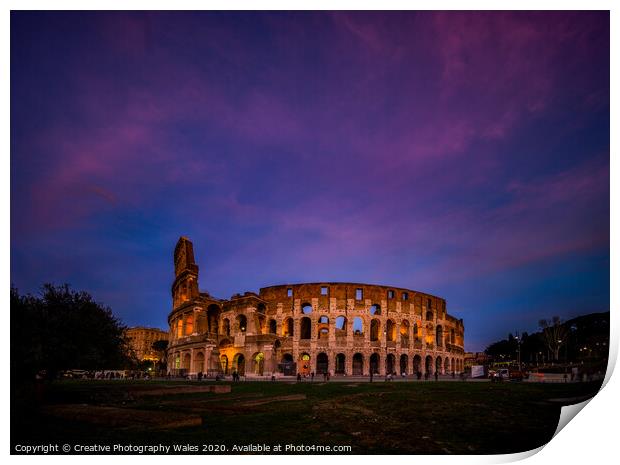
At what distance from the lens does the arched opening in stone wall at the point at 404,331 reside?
54.3 metres

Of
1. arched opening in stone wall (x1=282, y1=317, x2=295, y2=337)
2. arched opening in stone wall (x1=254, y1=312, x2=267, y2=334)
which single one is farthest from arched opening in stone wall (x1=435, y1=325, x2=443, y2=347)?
arched opening in stone wall (x1=254, y1=312, x2=267, y2=334)

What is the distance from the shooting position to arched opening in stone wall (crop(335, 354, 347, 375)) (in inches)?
2073

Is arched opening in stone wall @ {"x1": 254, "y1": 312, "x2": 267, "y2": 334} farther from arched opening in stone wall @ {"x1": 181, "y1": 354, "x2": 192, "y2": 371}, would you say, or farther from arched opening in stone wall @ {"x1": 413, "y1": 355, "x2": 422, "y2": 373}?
arched opening in stone wall @ {"x1": 413, "y1": 355, "x2": 422, "y2": 373}

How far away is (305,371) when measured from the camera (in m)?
50.8

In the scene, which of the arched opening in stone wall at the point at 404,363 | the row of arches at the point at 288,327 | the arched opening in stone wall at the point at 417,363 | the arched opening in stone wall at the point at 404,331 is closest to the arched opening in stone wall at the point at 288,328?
the row of arches at the point at 288,327

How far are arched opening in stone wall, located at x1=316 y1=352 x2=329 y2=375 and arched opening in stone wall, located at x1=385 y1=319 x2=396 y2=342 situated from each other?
807cm

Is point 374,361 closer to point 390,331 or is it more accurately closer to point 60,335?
point 390,331

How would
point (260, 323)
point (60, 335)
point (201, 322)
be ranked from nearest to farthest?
point (60, 335)
point (260, 323)
point (201, 322)

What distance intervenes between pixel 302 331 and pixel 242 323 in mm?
7863

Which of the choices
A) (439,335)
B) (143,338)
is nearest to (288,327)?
(439,335)

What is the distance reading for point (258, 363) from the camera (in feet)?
156

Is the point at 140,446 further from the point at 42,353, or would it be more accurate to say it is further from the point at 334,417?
the point at 42,353

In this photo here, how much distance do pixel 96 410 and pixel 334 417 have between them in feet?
21.3
